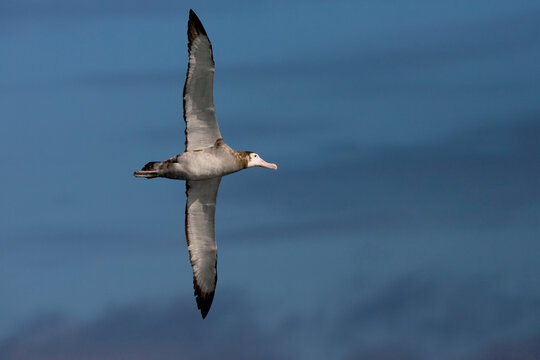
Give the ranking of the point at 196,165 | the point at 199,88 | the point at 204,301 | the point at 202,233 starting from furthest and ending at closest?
the point at 204,301
the point at 202,233
the point at 196,165
the point at 199,88

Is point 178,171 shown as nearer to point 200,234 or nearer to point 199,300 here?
point 200,234

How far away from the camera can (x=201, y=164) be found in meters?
30.1

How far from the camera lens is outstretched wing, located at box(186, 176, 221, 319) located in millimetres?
31438

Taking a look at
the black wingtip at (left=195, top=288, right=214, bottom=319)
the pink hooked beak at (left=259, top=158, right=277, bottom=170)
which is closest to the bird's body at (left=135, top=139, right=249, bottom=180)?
the pink hooked beak at (left=259, top=158, right=277, bottom=170)

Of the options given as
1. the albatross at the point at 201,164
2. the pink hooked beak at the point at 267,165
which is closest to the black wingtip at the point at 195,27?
the albatross at the point at 201,164

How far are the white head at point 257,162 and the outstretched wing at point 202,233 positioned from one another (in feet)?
3.26

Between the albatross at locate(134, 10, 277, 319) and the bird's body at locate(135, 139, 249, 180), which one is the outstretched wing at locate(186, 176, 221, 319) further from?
the bird's body at locate(135, 139, 249, 180)

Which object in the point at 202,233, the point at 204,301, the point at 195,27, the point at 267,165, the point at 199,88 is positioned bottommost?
the point at 204,301

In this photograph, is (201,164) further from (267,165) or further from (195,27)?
(195,27)

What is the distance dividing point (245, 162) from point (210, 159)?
54.3 inches

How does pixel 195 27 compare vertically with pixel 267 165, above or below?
above

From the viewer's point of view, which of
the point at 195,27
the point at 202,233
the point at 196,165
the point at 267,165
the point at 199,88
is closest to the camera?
the point at 199,88

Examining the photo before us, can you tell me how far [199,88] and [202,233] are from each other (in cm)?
Answer: 467

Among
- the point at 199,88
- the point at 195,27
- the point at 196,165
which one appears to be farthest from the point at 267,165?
the point at 195,27
